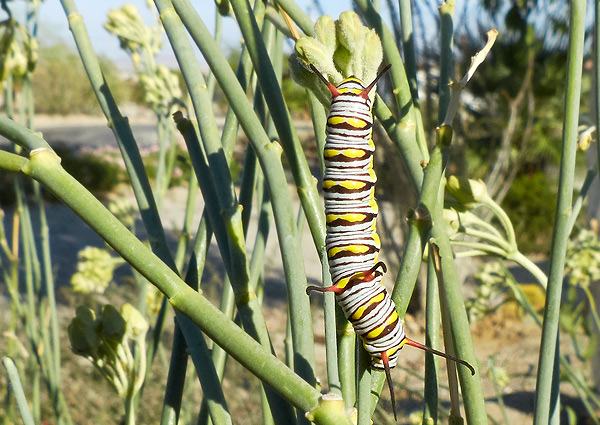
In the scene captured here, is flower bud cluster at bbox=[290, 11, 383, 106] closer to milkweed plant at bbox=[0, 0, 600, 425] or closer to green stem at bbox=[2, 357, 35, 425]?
milkweed plant at bbox=[0, 0, 600, 425]

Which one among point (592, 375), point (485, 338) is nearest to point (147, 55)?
point (592, 375)

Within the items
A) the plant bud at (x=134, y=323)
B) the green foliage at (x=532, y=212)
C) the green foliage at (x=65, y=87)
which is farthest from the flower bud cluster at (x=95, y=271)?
the green foliage at (x=65, y=87)

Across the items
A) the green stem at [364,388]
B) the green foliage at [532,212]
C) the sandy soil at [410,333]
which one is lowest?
the sandy soil at [410,333]

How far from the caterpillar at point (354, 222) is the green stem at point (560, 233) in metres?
0.11

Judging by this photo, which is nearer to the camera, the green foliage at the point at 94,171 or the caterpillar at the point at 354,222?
the caterpillar at the point at 354,222

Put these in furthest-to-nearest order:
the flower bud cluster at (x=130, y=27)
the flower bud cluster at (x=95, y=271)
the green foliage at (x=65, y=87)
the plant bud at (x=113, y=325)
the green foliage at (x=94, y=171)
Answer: the green foliage at (x=65, y=87) < the green foliage at (x=94, y=171) < the flower bud cluster at (x=95, y=271) < the flower bud cluster at (x=130, y=27) < the plant bud at (x=113, y=325)

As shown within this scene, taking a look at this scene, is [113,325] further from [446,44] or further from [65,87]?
[65,87]

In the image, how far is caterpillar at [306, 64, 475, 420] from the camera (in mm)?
254

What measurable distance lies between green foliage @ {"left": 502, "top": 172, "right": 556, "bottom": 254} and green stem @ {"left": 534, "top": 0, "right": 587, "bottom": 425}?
4812mm

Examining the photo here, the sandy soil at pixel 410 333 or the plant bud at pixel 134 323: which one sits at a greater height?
Answer: the plant bud at pixel 134 323

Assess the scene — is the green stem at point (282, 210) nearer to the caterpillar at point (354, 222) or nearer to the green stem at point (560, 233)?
the caterpillar at point (354, 222)

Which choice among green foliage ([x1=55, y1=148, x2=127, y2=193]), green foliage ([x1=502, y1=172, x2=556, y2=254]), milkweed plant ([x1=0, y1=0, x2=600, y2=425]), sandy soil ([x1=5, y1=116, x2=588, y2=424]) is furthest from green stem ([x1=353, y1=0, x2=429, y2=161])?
green foliage ([x1=55, y1=148, x2=127, y2=193])

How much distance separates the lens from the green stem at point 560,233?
0.31 metres

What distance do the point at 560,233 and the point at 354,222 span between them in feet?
0.46
